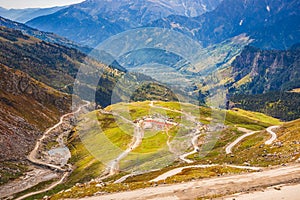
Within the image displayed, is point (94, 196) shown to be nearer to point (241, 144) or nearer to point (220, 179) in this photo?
point (220, 179)

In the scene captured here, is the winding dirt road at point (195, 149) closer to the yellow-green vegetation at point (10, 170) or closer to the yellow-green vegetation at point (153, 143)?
the yellow-green vegetation at point (153, 143)

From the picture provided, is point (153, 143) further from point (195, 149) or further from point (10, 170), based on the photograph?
point (10, 170)

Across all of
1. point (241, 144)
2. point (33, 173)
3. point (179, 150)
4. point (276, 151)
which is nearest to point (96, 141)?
point (33, 173)

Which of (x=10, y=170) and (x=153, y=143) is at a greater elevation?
(x=153, y=143)

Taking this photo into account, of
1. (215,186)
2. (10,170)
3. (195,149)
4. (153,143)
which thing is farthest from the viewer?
(10,170)

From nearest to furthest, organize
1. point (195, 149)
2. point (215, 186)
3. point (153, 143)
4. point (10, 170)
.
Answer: point (215, 186) → point (195, 149) → point (153, 143) → point (10, 170)

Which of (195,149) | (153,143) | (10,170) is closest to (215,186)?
(195,149)

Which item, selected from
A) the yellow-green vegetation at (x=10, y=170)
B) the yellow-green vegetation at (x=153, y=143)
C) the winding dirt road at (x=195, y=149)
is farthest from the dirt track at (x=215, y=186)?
the yellow-green vegetation at (x=10, y=170)

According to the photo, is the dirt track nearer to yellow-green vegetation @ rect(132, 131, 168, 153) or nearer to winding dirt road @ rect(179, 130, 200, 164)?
winding dirt road @ rect(179, 130, 200, 164)
